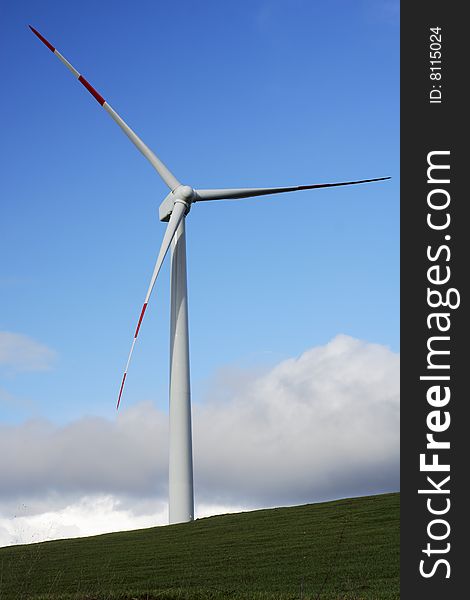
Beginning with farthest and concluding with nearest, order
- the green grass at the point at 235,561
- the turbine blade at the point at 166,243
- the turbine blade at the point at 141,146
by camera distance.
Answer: the turbine blade at the point at 141,146, the turbine blade at the point at 166,243, the green grass at the point at 235,561

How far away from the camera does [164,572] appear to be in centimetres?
2705

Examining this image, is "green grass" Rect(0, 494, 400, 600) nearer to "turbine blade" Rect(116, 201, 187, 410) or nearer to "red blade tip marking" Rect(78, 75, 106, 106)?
"turbine blade" Rect(116, 201, 187, 410)

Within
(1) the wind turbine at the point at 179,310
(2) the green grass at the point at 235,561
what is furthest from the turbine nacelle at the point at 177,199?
(2) the green grass at the point at 235,561

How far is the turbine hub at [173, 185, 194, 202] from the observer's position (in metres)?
52.4

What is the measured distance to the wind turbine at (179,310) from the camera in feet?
160

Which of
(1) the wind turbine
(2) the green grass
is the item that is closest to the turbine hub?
(1) the wind turbine

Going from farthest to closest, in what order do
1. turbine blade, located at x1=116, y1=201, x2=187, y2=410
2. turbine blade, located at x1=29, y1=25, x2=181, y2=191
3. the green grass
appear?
turbine blade, located at x1=29, y1=25, x2=181, y2=191 → turbine blade, located at x1=116, y1=201, x2=187, y2=410 → the green grass

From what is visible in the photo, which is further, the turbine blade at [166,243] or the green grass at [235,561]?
the turbine blade at [166,243]

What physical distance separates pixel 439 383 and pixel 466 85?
15.4 ft

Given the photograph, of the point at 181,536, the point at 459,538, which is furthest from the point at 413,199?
the point at 181,536

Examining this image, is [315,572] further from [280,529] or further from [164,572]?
[280,529]

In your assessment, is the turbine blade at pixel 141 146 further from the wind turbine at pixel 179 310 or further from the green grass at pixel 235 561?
the green grass at pixel 235 561

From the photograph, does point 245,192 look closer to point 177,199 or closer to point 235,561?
→ point 177,199

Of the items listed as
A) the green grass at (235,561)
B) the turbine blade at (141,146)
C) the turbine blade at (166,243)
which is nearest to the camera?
the green grass at (235,561)
